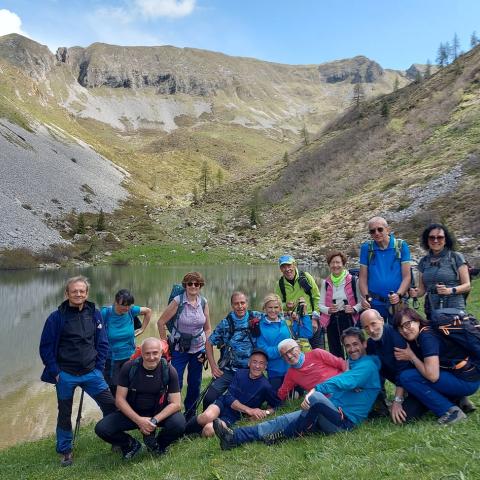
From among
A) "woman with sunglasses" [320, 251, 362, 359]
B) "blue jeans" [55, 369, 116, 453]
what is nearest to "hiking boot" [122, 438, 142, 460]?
"blue jeans" [55, 369, 116, 453]

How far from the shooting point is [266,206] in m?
81.3

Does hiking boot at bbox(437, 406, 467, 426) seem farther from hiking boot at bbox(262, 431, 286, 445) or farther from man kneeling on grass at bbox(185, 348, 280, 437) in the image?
man kneeling on grass at bbox(185, 348, 280, 437)

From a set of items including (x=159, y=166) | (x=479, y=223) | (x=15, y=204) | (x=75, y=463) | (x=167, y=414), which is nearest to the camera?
(x=167, y=414)

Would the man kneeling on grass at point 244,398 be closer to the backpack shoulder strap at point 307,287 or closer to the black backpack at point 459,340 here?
the backpack shoulder strap at point 307,287

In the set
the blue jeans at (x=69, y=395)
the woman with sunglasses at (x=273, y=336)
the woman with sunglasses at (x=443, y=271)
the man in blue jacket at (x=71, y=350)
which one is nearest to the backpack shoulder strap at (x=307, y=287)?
the woman with sunglasses at (x=273, y=336)

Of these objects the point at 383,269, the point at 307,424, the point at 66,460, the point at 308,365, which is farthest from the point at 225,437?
the point at 383,269

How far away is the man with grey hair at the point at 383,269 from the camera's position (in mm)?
9109

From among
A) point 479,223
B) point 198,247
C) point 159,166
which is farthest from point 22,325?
point 159,166

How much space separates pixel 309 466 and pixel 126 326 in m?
5.54

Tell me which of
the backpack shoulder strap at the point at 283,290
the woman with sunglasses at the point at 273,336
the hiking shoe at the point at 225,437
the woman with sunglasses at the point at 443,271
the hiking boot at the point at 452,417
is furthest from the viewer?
the backpack shoulder strap at the point at 283,290

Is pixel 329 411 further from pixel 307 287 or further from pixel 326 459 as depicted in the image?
pixel 307 287

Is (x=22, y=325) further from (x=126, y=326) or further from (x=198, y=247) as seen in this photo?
(x=198, y=247)

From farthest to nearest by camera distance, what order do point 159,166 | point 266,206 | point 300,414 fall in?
1. point 159,166
2. point 266,206
3. point 300,414

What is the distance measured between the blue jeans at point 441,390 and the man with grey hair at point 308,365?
1638mm
